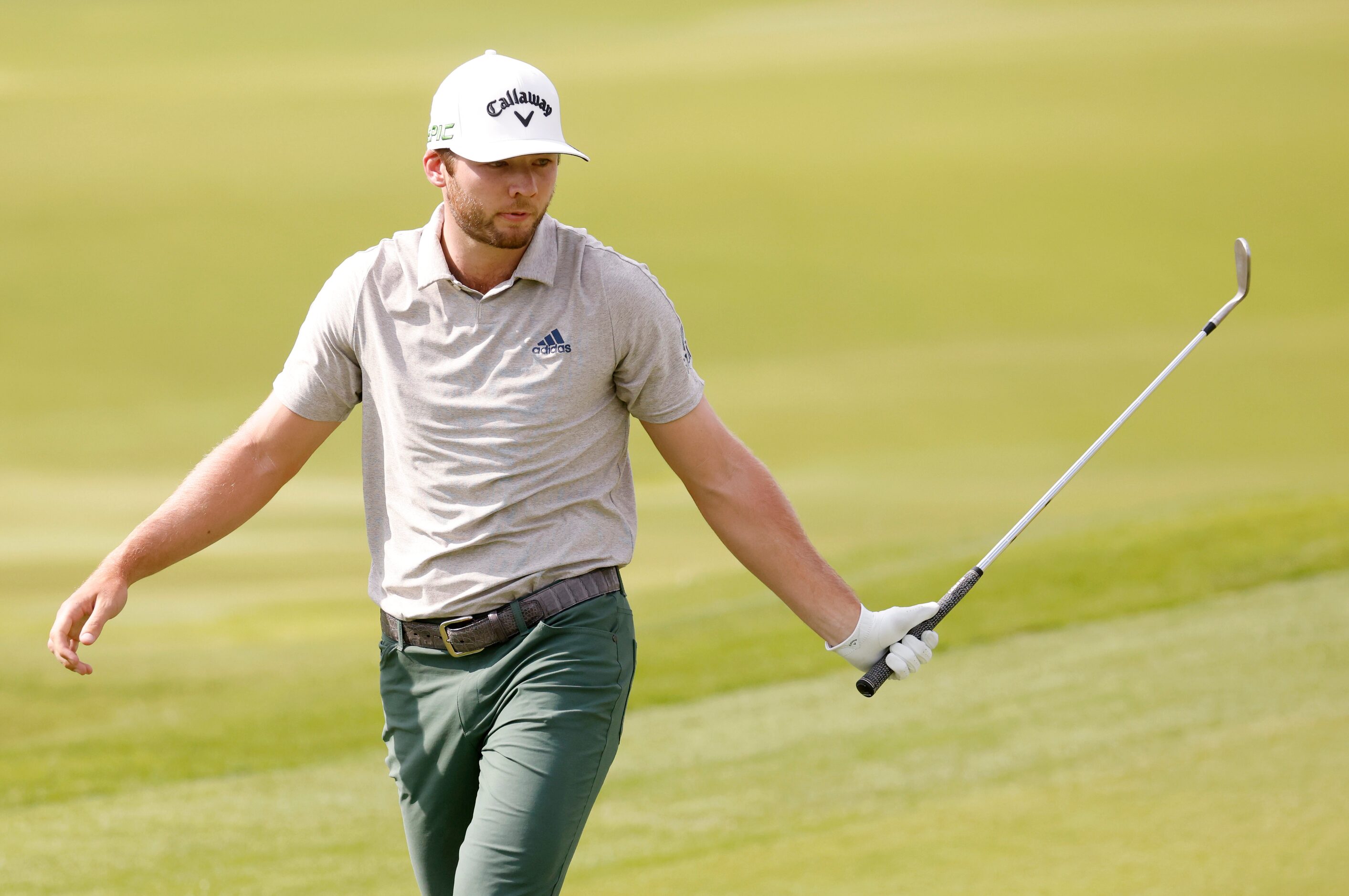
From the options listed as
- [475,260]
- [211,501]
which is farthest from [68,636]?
[475,260]

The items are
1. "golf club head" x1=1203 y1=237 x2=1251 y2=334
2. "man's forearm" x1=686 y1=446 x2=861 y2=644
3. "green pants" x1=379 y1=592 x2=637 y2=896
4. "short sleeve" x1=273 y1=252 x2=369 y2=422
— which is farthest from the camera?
"golf club head" x1=1203 y1=237 x2=1251 y2=334

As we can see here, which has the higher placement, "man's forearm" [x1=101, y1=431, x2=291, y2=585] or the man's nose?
the man's nose

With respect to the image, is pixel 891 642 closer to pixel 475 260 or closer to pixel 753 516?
pixel 753 516

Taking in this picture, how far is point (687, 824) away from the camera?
4.36 meters

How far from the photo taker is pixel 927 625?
9.65ft

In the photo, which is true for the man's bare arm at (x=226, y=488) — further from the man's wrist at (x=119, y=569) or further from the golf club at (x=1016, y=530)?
the golf club at (x=1016, y=530)

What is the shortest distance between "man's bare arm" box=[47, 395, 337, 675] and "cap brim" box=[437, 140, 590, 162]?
593 mm

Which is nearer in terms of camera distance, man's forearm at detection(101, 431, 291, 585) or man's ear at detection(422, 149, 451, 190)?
man's ear at detection(422, 149, 451, 190)

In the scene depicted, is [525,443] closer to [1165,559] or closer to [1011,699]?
[1011,699]

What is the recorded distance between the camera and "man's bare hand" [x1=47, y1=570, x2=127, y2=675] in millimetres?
2586

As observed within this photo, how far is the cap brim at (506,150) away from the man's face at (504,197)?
2cm

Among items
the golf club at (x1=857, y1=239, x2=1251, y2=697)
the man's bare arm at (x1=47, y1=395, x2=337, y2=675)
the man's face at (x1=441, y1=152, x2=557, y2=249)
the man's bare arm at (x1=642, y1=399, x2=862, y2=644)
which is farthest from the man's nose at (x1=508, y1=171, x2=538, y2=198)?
the golf club at (x1=857, y1=239, x2=1251, y2=697)

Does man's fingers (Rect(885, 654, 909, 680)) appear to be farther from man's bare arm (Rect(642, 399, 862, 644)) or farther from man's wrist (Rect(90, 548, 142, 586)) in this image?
man's wrist (Rect(90, 548, 142, 586))

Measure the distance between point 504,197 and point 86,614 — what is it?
1037 mm
